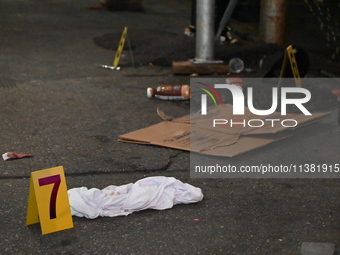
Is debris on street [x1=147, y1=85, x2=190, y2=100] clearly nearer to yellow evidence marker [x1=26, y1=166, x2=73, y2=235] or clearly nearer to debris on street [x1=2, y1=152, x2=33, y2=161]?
debris on street [x1=2, y1=152, x2=33, y2=161]

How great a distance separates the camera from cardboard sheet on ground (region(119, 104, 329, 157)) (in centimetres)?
434

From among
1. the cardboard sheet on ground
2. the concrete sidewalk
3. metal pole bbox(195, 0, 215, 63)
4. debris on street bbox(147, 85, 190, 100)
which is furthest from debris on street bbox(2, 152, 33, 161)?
metal pole bbox(195, 0, 215, 63)

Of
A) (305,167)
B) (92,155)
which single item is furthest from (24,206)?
(305,167)

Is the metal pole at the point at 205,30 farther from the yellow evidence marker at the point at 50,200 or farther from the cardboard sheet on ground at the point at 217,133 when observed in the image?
the yellow evidence marker at the point at 50,200

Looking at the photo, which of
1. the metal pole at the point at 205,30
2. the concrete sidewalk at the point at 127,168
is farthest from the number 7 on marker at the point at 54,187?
the metal pole at the point at 205,30

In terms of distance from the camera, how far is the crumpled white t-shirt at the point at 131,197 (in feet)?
11.0

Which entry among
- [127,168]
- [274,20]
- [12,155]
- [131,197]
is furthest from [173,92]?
[274,20]

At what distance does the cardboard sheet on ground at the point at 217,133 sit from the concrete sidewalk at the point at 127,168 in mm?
71

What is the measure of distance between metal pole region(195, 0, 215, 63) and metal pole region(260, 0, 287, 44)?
118cm

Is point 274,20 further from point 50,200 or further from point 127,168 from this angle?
point 50,200

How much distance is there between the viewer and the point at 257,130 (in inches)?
179

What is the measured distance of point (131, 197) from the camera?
3.42 m

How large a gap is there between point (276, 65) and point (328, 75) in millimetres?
650

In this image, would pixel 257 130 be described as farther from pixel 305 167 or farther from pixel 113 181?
pixel 113 181
